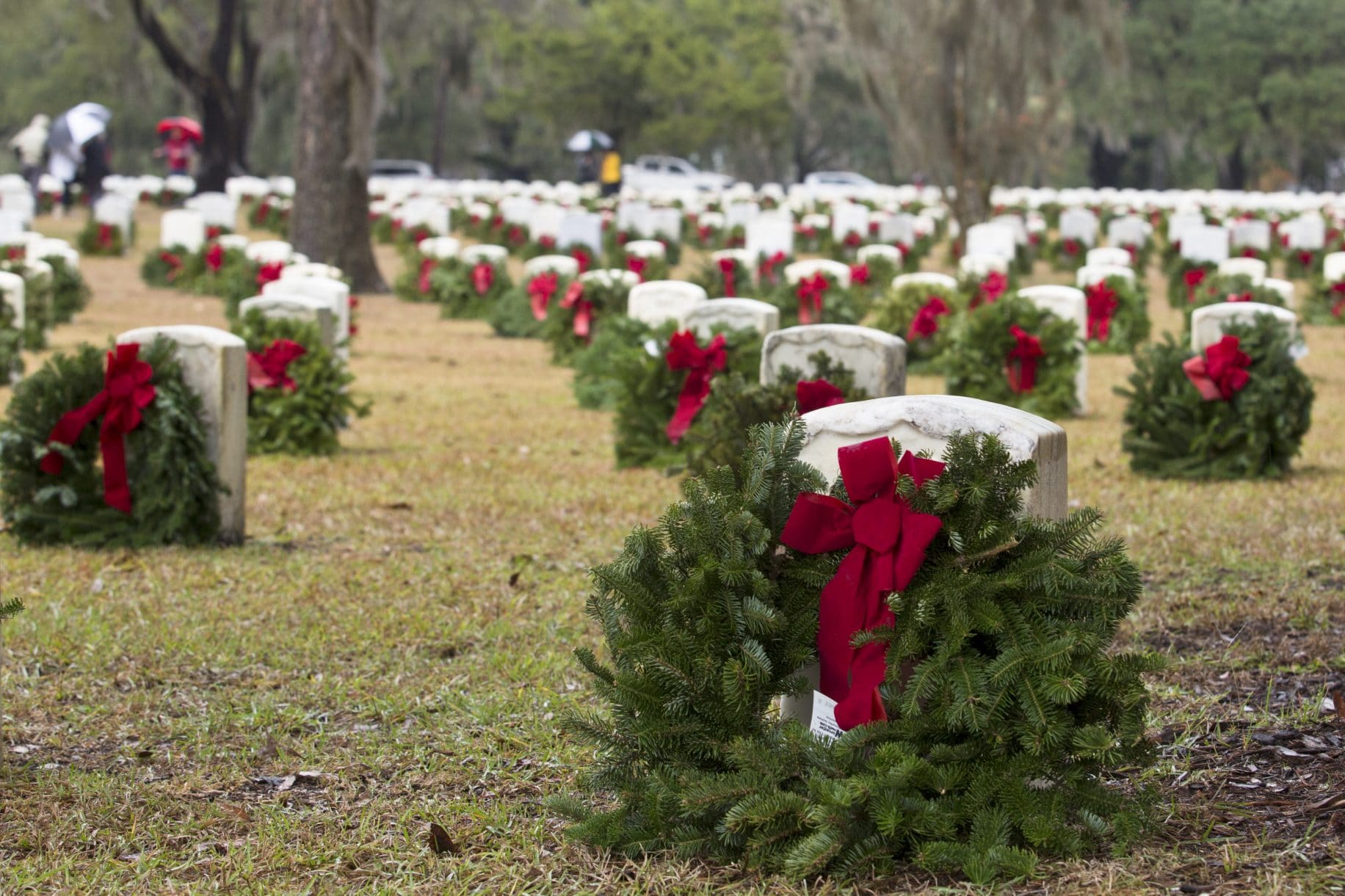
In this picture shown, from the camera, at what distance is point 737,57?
51938 millimetres

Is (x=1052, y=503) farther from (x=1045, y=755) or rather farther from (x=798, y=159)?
(x=798, y=159)

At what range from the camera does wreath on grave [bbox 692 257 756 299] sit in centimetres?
1630

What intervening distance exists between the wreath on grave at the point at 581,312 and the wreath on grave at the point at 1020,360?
4431 mm

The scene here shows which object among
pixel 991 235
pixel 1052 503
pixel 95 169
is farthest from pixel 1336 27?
pixel 1052 503

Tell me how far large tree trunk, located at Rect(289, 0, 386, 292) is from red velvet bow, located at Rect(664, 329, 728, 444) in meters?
11.0

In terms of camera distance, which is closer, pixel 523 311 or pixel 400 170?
pixel 523 311

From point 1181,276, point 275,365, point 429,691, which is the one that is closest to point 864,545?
point 429,691

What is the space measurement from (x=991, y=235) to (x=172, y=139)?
25.4 metres

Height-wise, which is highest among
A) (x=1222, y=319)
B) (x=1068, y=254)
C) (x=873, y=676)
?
(x=1068, y=254)

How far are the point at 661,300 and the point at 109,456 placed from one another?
5520 millimetres

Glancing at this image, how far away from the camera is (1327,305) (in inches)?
772

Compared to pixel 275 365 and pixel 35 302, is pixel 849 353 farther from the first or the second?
pixel 35 302

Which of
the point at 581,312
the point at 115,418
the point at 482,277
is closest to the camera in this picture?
the point at 115,418

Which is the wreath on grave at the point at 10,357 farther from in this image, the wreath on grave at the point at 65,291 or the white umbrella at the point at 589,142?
the white umbrella at the point at 589,142
